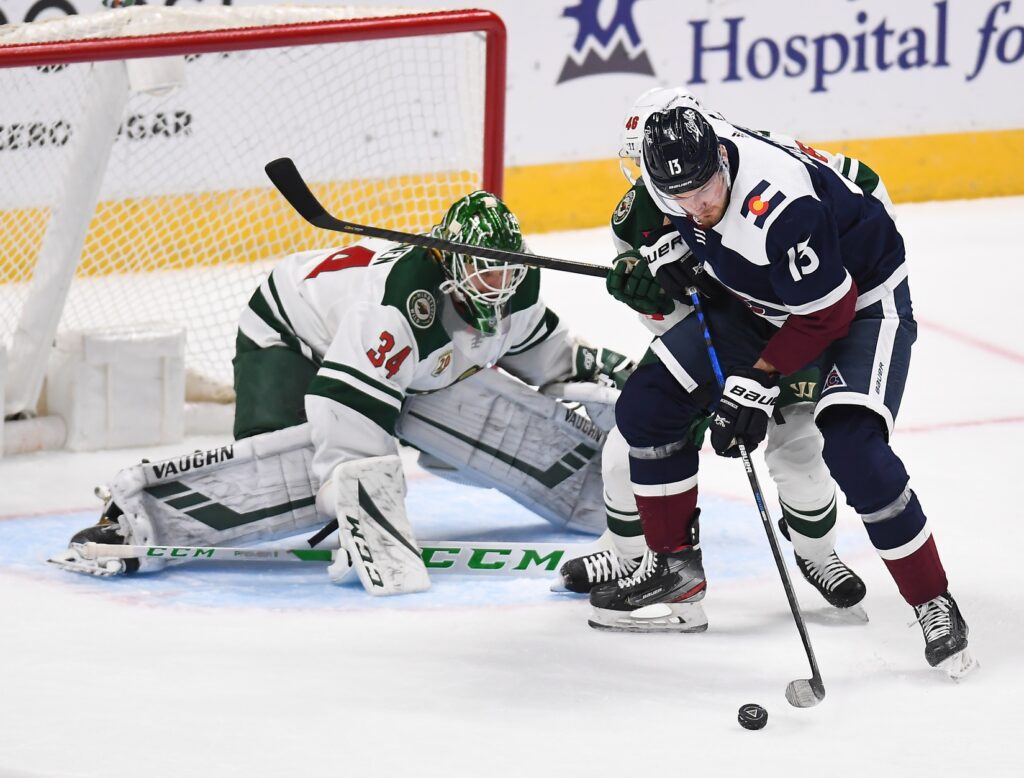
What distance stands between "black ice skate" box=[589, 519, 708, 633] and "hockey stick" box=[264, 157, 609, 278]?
0.57 meters

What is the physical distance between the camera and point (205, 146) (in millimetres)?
5305

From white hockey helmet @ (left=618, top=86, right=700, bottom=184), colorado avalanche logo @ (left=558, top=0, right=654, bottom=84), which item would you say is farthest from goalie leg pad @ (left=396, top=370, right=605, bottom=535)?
colorado avalanche logo @ (left=558, top=0, right=654, bottom=84)

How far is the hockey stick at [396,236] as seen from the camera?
11.1ft

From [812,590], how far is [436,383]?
918 millimetres

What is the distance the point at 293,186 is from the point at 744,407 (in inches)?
46.7

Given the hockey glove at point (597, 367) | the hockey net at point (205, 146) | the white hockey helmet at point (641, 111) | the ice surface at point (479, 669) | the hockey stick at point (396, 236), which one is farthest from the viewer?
the hockey net at point (205, 146)

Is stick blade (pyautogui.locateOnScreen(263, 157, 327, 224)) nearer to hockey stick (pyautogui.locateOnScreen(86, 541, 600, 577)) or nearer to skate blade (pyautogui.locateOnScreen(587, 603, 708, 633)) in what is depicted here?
hockey stick (pyautogui.locateOnScreen(86, 541, 600, 577))

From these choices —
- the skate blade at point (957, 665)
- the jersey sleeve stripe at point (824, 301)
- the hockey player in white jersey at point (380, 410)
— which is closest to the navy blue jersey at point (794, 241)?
the jersey sleeve stripe at point (824, 301)

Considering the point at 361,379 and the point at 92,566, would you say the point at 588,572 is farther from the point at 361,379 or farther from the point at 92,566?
the point at 92,566

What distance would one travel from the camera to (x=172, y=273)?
5.03 meters

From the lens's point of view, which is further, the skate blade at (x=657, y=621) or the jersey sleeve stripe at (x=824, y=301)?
the skate blade at (x=657, y=621)

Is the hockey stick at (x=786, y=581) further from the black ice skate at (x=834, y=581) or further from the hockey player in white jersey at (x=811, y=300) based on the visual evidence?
the black ice skate at (x=834, y=581)

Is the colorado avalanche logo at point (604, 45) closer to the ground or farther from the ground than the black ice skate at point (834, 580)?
farther from the ground

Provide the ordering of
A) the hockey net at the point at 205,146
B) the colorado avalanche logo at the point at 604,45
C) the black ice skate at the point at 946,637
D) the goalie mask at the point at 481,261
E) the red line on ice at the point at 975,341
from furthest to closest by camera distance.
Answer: the colorado avalanche logo at the point at 604,45
the red line on ice at the point at 975,341
the hockey net at the point at 205,146
the goalie mask at the point at 481,261
the black ice skate at the point at 946,637
